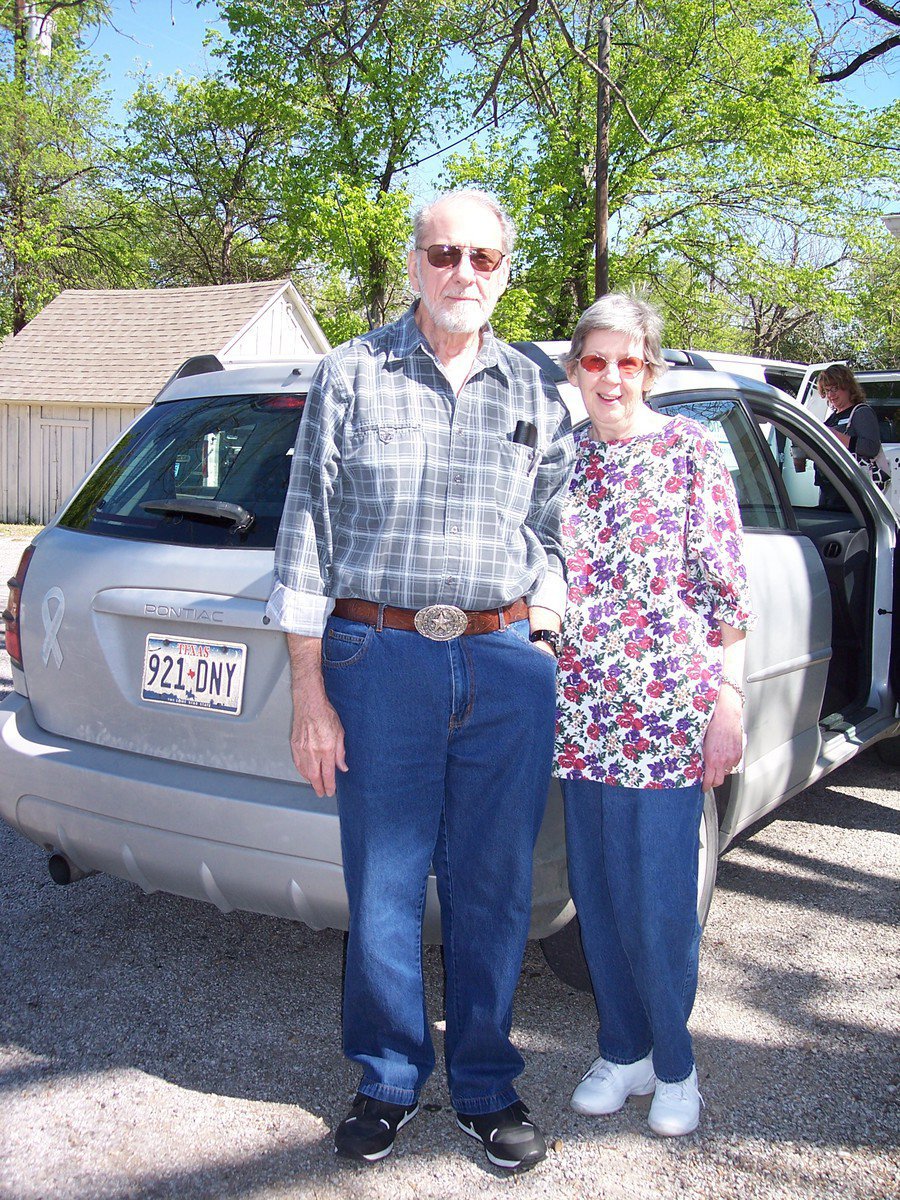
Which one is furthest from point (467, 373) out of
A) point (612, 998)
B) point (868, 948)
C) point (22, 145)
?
point (22, 145)

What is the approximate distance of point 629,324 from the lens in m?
2.38

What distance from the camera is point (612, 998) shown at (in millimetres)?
Result: 2574

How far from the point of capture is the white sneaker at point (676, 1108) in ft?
8.04

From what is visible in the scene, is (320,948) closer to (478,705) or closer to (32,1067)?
(32,1067)

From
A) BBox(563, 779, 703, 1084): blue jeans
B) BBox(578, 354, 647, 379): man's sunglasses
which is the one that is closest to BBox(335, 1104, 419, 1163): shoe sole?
BBox(563, 779, 703, 1084): blue jeans

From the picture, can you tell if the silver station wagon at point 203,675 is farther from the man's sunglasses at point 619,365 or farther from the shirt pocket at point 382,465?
the shirt pocket at point 382,465

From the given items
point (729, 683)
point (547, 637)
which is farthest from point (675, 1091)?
point (547, 637)

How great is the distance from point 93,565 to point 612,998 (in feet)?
5.73

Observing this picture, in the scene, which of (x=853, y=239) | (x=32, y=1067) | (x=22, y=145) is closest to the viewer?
(x=32, y=1067)

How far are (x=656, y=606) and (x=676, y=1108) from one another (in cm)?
118

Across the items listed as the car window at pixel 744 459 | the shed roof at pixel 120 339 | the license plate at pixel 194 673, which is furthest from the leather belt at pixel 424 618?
the shed roof at pixel 120 339

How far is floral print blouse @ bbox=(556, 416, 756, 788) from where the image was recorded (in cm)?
236

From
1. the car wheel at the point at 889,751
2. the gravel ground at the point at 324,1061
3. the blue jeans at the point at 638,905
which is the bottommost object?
the gravel ground at the point at 324,1061

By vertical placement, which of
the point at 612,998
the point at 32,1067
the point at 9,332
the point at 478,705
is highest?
the point at 9,332
